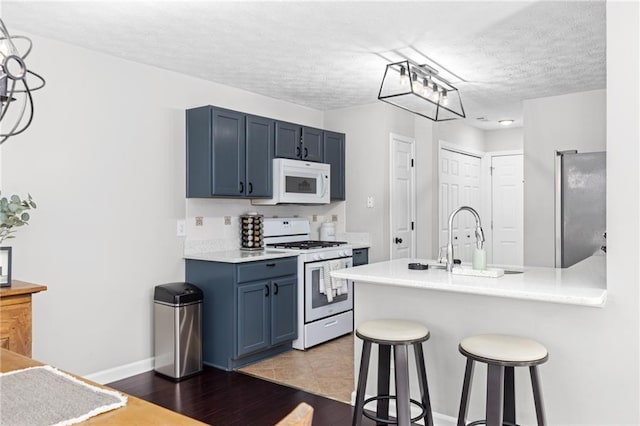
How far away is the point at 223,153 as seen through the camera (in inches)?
153

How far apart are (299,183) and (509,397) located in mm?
2858

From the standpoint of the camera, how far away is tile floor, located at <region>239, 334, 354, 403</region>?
10.8 feet

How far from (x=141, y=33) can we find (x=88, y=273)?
166cm

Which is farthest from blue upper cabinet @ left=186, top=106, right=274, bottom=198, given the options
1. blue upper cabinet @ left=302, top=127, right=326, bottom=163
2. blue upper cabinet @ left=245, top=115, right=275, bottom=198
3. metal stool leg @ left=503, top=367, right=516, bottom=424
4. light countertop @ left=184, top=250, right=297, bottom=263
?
metal stool leg @ left=503, top=367, right=516, bottom=424

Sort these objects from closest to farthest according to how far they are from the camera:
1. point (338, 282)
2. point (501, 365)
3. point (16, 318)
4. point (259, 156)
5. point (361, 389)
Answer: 1. point (501, 365)
2. point (361, 389)
3. point (16, 318)
4. point (259, 156)
5. point (338, 282)

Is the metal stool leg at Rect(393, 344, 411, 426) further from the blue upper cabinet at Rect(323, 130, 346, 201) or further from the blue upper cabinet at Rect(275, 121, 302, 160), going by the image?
the blue upper cabinet at Rect(323, 130, 346, 201)

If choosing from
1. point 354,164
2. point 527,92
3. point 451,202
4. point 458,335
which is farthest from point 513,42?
point 451,202

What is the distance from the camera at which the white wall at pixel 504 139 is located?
6.66 metres

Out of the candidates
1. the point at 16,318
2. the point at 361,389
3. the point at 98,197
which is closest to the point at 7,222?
the point at 16,318

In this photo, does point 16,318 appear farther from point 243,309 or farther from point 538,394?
point 538,394

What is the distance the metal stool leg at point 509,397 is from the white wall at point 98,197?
2.63m

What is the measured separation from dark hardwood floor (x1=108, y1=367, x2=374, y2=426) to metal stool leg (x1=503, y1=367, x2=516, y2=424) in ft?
2.67

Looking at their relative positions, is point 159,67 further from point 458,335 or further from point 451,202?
point 451,202

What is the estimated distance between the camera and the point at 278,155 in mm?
4410
